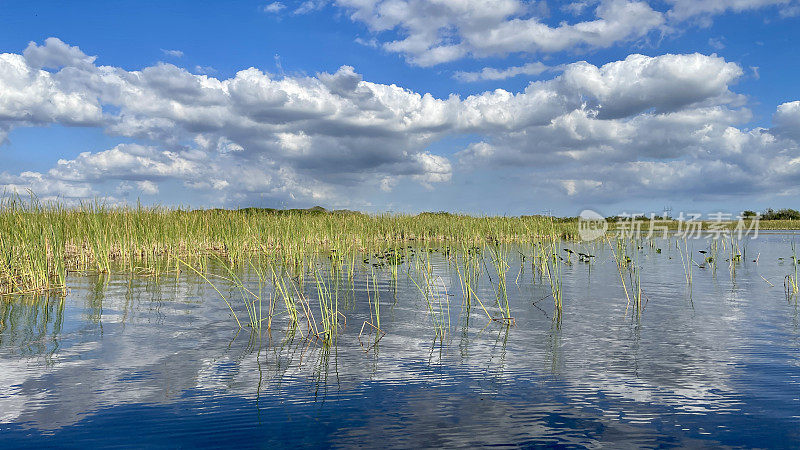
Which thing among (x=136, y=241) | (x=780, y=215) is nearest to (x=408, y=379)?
(x=136, y=241)

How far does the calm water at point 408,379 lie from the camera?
3.63 metres

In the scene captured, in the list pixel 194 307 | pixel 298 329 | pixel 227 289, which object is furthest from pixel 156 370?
pixel 227 289

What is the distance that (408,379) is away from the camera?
4.67 m

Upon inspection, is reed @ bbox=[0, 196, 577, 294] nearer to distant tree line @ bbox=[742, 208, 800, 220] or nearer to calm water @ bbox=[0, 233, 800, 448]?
calm water @ bbox=[0, 233, 800, 448]

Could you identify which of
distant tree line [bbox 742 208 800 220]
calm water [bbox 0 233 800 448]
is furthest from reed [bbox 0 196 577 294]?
distant tree line [bbox 742 208 800 220]

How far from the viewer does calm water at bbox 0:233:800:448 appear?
3.63 m

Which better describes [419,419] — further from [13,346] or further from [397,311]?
[13,346]

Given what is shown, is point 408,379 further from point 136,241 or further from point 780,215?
point 780,215

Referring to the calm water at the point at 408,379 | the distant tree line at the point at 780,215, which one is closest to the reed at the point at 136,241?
the calm water at the point at 408,379

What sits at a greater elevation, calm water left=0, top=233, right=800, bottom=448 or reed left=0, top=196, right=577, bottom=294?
reed left=0, top=196, right=577, bottom=294

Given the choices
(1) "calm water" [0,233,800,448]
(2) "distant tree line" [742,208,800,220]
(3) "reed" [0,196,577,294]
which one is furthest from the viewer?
(2) "distant tree line" [742,208,800,220]

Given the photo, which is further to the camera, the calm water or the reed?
the reed

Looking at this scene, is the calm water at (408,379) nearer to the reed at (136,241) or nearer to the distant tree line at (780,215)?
the reed at (136,241)

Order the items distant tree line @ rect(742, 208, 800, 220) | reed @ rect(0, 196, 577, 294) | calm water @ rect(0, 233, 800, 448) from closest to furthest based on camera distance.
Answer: calm water @ rect(0, 233, 800, 448) < reed @ rect(0, 196, 577, 294) < distant tree line @ rect(742, 208, 800, 220)
